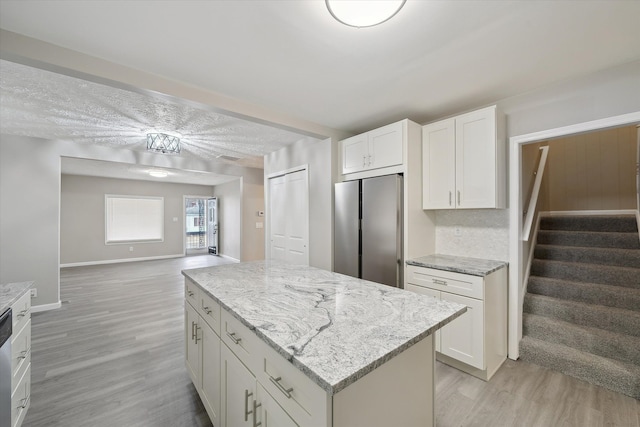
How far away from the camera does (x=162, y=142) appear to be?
349cm

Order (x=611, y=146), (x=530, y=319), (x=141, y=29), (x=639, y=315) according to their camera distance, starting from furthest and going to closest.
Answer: (x=611, y=146), (x=530, y=319), (x=639, y=315), (x=141, y=29)

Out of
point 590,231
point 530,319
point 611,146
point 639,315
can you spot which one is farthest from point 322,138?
point 611,146

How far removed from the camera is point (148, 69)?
6.51ft

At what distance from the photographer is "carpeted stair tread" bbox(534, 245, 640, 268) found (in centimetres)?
→ 267

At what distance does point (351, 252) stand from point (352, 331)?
78.8 inches

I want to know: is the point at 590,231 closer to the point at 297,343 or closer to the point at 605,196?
the point at 605,196

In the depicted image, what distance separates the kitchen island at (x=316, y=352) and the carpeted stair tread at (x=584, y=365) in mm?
1798

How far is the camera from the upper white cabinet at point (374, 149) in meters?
2.67

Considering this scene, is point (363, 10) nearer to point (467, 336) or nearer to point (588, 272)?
point (467, 336)

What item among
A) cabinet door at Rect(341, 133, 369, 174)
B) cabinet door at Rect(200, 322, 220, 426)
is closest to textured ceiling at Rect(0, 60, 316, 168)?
cabinet door at Rect(341, 133, 369, 174)

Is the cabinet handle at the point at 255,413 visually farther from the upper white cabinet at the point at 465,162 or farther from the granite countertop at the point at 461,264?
the upper white cabinet at the point at 465,162

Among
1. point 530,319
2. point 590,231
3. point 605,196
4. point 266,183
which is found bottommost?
point 530,319

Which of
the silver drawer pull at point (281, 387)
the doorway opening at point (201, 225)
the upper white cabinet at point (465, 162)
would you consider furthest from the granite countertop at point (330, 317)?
the doorway opening at point (201, 225)

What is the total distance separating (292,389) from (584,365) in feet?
8.48
